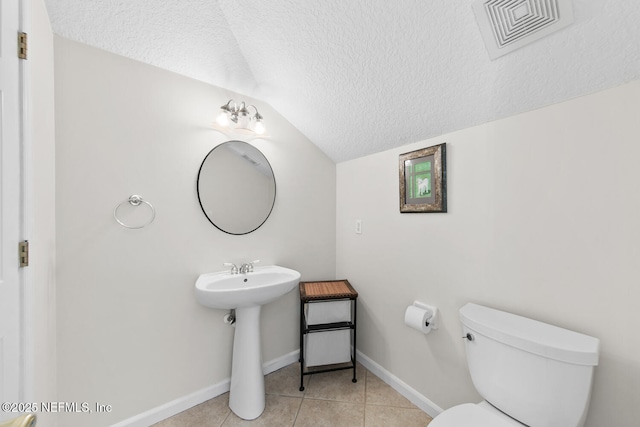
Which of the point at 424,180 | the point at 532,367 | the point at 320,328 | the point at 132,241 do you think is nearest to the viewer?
the point at 532,367

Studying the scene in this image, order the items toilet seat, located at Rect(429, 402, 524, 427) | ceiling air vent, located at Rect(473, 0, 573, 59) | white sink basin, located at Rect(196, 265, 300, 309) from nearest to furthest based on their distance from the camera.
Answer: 1. ceiling air vent, located at Rect(473, 0, 573, 59)
2. toilet seat, located at Rect(429, 402, 524, 427)
3. white sink basin, located at Rect(196, 265, 300, 309)

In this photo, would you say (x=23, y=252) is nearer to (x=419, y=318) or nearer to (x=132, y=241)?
(x=132, y=241)

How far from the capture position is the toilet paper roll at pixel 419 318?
142 cm

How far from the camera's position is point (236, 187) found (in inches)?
68.9

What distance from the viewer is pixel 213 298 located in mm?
1341

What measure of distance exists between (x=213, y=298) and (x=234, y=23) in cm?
149

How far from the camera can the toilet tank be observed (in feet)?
2.77

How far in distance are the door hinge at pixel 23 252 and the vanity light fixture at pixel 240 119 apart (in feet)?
3.59

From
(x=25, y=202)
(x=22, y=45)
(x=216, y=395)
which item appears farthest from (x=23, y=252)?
(x=216, y=395)

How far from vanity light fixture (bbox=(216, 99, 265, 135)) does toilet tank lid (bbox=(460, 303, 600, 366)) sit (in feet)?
5.46

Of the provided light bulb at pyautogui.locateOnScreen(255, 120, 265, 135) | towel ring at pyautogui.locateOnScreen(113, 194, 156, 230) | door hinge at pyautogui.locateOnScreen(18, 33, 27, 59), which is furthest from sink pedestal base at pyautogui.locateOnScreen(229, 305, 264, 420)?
door hinge at pyautogui.locateOnScreen(18, 33, 27, 59)

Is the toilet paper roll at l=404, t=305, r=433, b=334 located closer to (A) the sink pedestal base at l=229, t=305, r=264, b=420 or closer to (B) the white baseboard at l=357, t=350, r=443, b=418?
(B) the white baseboard at l=357, t=350, r=443, b=418

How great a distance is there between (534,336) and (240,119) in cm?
191

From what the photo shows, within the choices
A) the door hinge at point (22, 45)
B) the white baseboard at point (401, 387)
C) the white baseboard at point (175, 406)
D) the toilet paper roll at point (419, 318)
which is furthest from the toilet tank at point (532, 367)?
the door hinge at point (22, 45)
